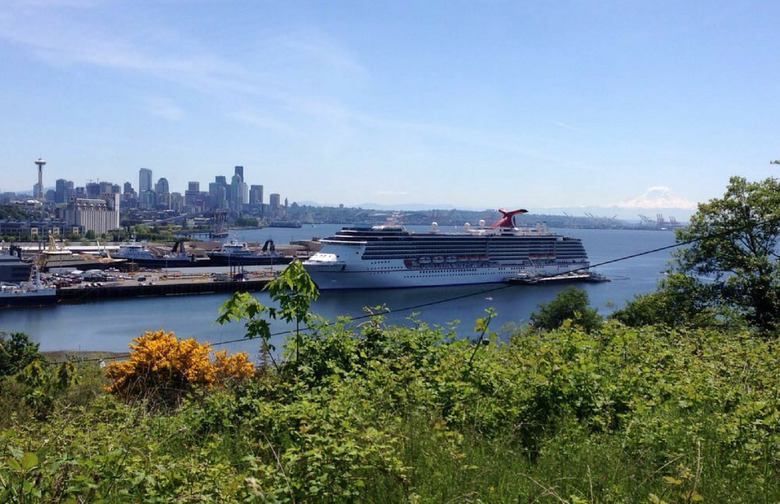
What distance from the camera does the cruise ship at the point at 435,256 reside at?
926 inches

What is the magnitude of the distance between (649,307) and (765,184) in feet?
6.93

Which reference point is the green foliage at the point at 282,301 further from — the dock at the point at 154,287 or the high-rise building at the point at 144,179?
the high-rise building at the point at 144,179

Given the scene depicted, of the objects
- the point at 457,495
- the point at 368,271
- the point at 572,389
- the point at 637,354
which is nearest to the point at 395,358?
the point at 572,389

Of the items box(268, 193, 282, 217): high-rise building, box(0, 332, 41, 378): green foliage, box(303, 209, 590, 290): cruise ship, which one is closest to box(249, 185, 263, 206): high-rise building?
box(268, 193, 282, 217): high-rise building

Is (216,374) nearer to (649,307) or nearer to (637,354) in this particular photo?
(637,354)

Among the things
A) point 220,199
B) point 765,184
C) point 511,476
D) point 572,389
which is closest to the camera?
point 511,476

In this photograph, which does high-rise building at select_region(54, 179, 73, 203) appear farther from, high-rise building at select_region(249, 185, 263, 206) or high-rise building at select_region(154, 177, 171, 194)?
high-rise building at select_region(249, 185, 263, 206)

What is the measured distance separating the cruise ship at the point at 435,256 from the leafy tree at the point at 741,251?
1405 centimetres

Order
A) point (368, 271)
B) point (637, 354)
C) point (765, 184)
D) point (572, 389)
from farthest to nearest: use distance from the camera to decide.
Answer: point (368, 271), point (765, 184), point (637, 354), point (572, 389)

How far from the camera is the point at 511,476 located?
170 centimetres

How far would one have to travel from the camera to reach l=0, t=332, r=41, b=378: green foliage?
6.82 metres

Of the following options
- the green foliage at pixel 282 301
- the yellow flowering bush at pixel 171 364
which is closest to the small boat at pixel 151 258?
the yellow flowering bush at pixel 171 364

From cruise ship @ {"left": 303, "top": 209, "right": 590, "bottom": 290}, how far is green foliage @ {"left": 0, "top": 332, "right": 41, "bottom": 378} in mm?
14694

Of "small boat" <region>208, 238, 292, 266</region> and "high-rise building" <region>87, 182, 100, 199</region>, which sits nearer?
"small boat" <region>208, 238, 292, 266</region>
